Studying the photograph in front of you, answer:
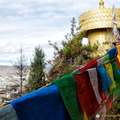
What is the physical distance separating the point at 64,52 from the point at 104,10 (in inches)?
121

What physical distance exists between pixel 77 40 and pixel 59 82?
6.52 metres

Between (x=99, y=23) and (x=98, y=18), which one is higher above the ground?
(x=98, y=18)

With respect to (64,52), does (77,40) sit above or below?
above

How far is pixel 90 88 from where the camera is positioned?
1.68 meters

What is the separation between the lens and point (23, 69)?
12453 millimetres

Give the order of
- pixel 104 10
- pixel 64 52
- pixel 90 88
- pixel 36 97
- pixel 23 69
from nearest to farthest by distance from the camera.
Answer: pixel 36 97 < pixel 90 88 < pixel 64 52 < pixel 104 10 < pixel 23 69

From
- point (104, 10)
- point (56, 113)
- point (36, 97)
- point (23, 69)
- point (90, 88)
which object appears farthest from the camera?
point (23, 69)

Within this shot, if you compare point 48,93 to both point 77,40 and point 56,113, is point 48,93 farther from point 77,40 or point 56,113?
point 77,40

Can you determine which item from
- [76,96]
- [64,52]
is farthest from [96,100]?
[64,52]

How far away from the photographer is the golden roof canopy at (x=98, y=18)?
346 inches

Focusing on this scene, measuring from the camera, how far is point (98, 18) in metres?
8.89

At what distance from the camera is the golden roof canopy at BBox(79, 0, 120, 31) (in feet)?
28.8

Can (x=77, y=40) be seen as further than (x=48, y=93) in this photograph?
Yes

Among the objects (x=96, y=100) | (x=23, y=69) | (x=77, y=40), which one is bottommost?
(x=23, y=69)
